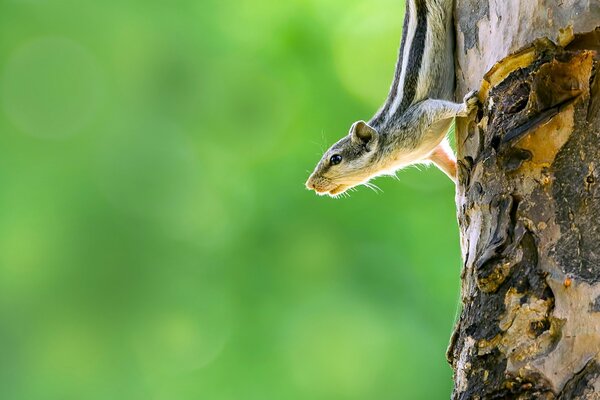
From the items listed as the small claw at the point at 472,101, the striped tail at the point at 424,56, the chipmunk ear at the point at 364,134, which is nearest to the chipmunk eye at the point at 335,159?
the chipmunk ear at the point at 364,134

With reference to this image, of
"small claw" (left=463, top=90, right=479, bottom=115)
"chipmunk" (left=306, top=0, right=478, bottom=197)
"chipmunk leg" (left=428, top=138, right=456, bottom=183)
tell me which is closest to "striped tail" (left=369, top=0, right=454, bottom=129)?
"chipmunk" (left=306, top=0, right=478, bottom=197)

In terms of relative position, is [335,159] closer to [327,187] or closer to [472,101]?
[327,187]

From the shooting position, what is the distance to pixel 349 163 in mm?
2980

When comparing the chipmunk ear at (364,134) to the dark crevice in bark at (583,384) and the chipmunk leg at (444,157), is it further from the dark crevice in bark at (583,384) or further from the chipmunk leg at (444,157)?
the dark crevice in bark at (583,384)

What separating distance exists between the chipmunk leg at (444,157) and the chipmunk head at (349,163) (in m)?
0.26

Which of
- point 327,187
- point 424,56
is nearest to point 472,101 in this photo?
point 424,56

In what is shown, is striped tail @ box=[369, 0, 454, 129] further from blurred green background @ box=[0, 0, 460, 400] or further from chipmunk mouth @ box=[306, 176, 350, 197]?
blurred green background @ box=[0, 0, 460, 400]

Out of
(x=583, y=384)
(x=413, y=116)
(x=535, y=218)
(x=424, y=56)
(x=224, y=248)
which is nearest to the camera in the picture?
(x=583, y=384)

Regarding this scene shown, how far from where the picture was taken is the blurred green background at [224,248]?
4.87 metres

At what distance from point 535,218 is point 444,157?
2.91 ft

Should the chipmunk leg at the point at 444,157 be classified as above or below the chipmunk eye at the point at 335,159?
below

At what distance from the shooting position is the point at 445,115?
2.22 m

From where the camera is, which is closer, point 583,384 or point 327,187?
point 583,384

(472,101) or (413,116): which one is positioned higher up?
(413,116)
